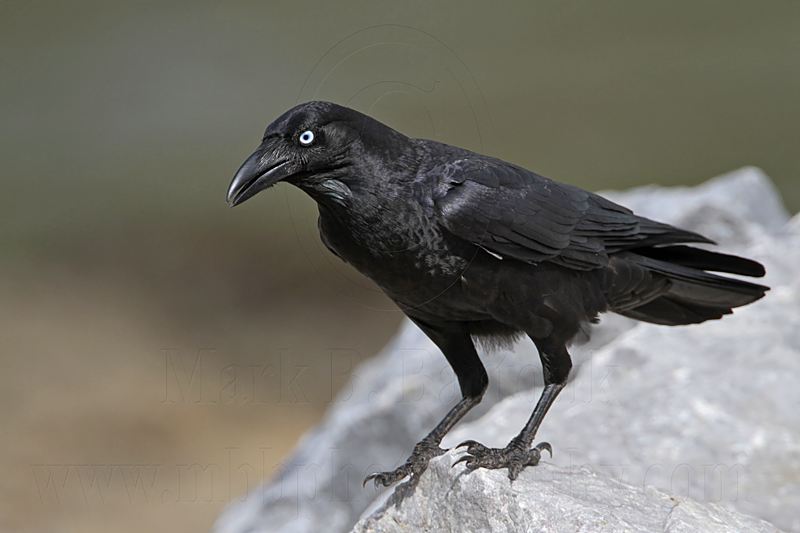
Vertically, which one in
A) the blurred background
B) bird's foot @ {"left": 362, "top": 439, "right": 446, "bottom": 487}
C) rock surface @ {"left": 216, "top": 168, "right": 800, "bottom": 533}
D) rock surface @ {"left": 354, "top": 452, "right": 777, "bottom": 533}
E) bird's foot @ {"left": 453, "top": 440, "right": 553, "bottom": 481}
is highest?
the blurred background

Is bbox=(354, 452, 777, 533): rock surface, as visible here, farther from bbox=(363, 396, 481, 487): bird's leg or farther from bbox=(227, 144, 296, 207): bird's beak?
bbox=(227, 144, 296, 207): bird's beak

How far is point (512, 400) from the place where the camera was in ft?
16.4

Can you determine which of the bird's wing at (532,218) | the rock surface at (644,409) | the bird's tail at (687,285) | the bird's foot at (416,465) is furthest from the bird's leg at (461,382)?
the bird's tail at (687,285)

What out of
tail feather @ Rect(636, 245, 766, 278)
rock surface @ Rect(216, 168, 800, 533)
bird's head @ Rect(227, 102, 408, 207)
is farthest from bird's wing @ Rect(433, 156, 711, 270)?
rock surface @ Rect(216, 168, 800, 533)

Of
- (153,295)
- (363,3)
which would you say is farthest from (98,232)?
(363,3)

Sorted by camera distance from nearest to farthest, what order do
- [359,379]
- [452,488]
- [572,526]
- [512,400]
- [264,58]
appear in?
1. [572,526]
2. [452,488]
3. [512,400]
4. [359,379]
5. [264,58]

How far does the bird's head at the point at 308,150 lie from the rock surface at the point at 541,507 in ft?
3.56

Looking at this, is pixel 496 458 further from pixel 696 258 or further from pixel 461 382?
pixel 696 258

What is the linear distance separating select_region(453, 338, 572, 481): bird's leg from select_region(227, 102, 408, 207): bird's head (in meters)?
1.03

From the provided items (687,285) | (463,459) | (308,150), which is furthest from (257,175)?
(687,285)

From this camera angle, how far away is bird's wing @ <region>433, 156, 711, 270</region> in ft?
12.0

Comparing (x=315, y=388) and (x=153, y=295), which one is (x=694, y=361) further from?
(x=153, y=295)

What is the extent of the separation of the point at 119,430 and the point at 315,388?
1.93 metres

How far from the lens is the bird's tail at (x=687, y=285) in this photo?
4305 mm
